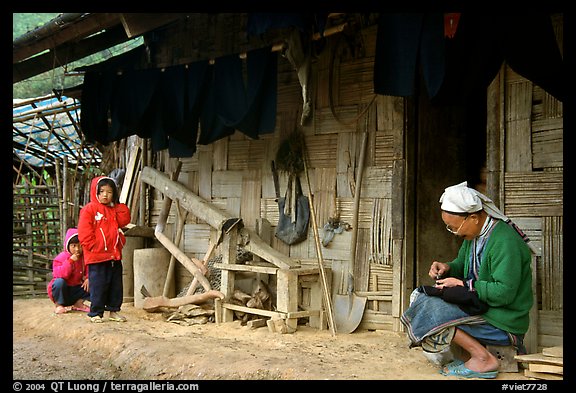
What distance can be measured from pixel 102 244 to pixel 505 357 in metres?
4.21

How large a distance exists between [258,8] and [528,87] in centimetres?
217

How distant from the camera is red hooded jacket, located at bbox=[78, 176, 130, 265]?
22.6 ft

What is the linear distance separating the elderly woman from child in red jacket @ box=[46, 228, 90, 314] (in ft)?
13.8

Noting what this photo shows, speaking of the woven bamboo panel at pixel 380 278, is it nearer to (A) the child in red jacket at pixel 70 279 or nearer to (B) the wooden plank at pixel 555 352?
(B) the wooden plank at pixel 555 352

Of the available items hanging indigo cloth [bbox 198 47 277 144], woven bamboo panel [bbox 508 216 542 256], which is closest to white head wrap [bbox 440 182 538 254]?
woven bamboo panel [bbox 508 216 542 256]

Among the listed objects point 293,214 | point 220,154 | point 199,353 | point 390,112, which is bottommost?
point 199,353

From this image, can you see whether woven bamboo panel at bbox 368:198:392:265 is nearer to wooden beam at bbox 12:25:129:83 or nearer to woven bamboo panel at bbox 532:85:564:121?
woven bamboo panel at bbox 532:85:564:121

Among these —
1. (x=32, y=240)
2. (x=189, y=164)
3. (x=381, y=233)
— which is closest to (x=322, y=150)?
(x=381, y=233)

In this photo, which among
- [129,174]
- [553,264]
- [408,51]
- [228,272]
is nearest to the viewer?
[553,264]

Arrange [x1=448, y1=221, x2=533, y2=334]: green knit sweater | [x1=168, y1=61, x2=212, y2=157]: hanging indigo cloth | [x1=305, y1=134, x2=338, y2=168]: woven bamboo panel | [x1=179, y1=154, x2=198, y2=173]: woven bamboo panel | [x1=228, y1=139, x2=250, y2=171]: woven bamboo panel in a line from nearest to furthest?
[x1=448, y1=221, x2=533, y2=334]: green knit sweater < [x1=305, y1=134, x2=338, y2=168]: woven bamboo panel < [x1=168, y1=61, x2=212, y2=157]: hanging indigo cloth < [x1=228, y1=139, x2=250, y2=171]: woven bamboo panel < [x1=179, y1=154, x2=198, y2=173]: woven bamboo panel

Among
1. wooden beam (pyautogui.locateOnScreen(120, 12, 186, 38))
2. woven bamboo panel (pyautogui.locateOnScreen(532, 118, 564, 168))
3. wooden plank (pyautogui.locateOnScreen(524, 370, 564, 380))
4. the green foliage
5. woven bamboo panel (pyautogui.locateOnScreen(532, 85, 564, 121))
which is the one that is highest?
the green foliage

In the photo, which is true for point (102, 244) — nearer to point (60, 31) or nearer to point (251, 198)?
point (251, 198)

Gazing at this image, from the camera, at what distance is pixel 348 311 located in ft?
21.4
